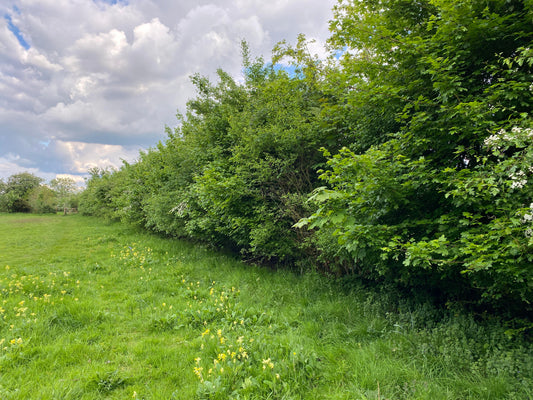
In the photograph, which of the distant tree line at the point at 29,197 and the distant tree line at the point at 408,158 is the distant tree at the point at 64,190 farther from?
the distant tree line at the point at 408,158

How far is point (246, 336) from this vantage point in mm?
3750

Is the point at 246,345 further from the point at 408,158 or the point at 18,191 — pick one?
the point at 18,191

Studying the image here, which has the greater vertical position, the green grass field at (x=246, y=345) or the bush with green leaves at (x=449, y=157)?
the bush with green leaves at (x=449, y=157)

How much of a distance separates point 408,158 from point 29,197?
6102 centimetres

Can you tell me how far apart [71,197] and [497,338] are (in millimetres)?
59958

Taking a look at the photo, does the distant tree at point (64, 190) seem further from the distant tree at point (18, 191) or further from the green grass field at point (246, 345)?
A: the green grass field at point (246, 345)

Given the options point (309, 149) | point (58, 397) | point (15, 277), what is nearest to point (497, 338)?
point (309, 149)

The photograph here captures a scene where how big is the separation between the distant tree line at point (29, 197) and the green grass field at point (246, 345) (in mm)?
51874

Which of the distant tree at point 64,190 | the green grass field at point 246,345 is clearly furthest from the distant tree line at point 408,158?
the distant tree at point 64,190

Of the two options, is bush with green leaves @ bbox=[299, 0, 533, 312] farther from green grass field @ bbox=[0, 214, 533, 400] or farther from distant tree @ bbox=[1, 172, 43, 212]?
distant tree @ bbox=[1, 172, 43, 212]

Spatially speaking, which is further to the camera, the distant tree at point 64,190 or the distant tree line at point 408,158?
the distant tree at point 64,190

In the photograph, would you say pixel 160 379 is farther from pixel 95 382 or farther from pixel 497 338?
pixel 497 338

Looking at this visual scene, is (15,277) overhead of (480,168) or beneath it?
beneath

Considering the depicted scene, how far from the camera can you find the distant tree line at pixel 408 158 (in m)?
2.72
